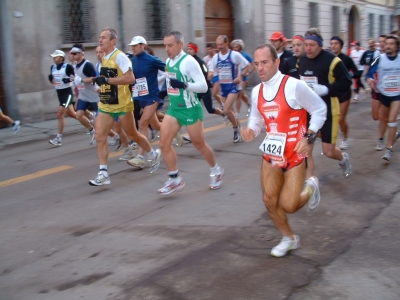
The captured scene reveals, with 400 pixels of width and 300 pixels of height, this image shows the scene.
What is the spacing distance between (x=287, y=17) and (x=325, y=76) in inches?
754

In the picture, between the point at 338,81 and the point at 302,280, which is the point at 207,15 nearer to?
the point at 338,81

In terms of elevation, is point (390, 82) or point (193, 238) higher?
point (390, 82)

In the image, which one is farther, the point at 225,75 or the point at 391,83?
the point at 225,75

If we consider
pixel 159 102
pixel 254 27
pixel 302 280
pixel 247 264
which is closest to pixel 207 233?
pixel 247 264

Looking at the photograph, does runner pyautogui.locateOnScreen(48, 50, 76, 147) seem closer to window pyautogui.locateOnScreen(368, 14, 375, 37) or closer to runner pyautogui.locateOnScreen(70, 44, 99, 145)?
runner pyautogui.locateOnScreen(70, 44, 99, 145)

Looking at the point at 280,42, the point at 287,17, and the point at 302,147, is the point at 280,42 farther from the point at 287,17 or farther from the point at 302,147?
the point at 287,17

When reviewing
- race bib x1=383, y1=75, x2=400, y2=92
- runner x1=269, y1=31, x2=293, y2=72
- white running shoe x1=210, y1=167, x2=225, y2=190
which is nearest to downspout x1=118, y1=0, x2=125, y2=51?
runner x1=269, y1=31, x2=293, y2=72

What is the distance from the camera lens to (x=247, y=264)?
3.93 metres

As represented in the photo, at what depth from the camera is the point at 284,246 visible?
406cm

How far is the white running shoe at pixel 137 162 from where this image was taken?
7.23 meters

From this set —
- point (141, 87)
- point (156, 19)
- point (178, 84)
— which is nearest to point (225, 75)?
point (141, 87)

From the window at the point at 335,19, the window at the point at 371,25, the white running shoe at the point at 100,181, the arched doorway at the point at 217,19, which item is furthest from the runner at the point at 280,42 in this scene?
the window at the point at 371,25

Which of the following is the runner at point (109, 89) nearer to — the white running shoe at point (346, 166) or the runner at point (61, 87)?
the white running shoe at point (346, 166)

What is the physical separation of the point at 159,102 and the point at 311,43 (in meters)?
3.00
